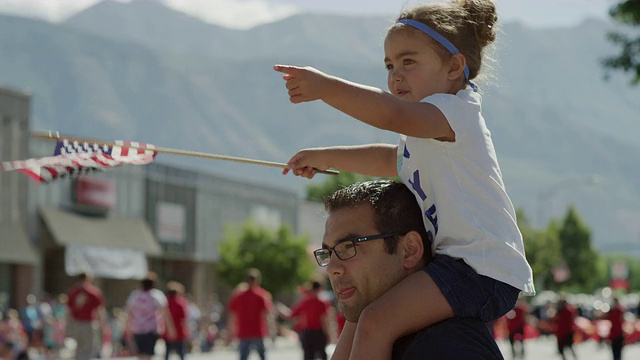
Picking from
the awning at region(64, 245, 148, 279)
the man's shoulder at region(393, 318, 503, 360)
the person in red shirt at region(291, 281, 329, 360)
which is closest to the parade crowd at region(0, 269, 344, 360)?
the person in red shirt at region(291, 281, 329, 360)

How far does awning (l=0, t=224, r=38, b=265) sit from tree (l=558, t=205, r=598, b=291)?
3637 inches

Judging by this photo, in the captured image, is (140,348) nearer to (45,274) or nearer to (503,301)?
(503,301)

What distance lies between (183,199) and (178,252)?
119 inches

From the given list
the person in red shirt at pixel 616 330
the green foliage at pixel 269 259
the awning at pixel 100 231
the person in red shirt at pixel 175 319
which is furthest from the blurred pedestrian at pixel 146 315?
the green foliage at pixel 269 259

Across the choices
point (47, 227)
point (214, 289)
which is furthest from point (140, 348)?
point (214, 289)

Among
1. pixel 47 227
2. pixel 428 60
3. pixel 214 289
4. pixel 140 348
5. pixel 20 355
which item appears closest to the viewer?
pixel 428 60

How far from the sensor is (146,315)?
62.1ft

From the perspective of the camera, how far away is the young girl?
355 cm

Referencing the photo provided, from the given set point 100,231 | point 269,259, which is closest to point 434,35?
point 100,231

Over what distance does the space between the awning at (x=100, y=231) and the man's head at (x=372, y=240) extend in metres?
48.0

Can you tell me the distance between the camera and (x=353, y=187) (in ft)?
12.2

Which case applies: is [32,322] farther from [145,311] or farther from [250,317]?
[250,317]

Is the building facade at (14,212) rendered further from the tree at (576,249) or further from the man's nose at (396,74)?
the tree at (576,249)

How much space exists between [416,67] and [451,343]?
3.08 ft
